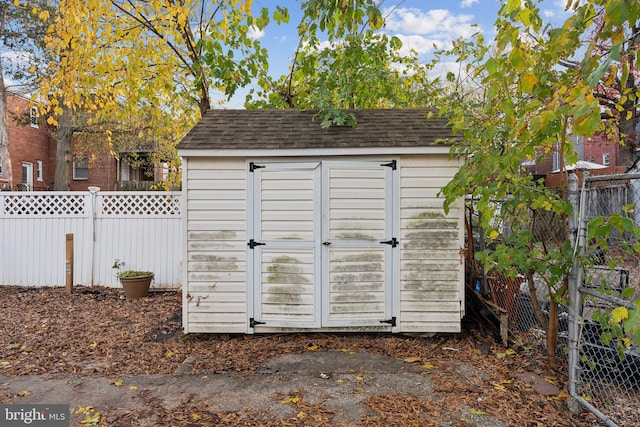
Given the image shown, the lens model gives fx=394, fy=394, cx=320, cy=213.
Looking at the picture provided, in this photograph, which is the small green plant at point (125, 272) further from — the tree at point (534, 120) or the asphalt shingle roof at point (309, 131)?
the tree at point (534, 120)

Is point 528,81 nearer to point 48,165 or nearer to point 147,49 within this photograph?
point 147,49

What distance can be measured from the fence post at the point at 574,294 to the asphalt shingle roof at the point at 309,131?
4.64 feet

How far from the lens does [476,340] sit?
14.7 feet

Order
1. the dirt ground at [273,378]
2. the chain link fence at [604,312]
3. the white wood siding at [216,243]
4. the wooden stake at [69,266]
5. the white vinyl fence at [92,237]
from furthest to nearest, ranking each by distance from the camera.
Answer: the white vinyl fence at [92,237] < the wooden stake at [69,266] < the white wood siding at [216,243] < the dirt ground at [273,378] < the chain link fence at [604,312]

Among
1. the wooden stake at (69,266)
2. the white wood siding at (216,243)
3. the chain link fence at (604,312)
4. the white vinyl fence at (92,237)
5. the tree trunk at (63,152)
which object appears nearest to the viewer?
the chain link fence at (604,312)

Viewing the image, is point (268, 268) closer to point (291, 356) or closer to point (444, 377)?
point (291, 356)

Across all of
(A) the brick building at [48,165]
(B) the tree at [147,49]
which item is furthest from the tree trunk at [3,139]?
(A) the brick building at [48,165]

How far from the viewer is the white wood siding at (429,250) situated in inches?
175

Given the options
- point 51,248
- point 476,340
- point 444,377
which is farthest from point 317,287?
point 51,248

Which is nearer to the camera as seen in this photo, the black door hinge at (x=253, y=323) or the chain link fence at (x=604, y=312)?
the chain link fence at (x=604, y=312)

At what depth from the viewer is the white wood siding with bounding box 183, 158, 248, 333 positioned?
451cm

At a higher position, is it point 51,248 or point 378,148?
point 378,148

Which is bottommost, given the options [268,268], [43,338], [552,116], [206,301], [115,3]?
[43,338]

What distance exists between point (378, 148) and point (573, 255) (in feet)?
7.06
